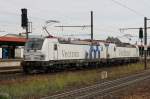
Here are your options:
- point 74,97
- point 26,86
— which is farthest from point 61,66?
point 74,97

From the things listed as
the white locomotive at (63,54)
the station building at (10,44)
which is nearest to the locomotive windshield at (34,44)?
the white locomotive at (63,54)

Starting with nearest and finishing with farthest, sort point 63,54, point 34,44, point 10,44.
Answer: point 34,44, point 63,54, point 10,44

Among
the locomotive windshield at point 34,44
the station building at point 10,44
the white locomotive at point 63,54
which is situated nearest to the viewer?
the white locomotive at point 63,54

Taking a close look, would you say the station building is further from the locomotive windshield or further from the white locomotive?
the locomotive windshield

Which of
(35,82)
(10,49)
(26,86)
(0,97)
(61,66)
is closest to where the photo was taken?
(0,97)

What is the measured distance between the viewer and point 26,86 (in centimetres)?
2330

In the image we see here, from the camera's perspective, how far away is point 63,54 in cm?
3850

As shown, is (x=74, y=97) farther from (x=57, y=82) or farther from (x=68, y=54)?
(x=68, y=54)

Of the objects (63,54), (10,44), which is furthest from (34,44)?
(10,44)

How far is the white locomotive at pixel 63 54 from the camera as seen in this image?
3506 centimetres

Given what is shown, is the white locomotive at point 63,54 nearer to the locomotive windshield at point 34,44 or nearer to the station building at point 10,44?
the locomotive windshield at point 34,44

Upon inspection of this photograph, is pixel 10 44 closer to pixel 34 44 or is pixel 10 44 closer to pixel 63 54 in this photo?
pixel 63 54

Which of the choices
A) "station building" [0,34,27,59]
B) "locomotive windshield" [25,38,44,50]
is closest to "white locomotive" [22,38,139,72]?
"locomotive windshield" [25,38,44,50]

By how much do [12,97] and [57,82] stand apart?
7282mm
